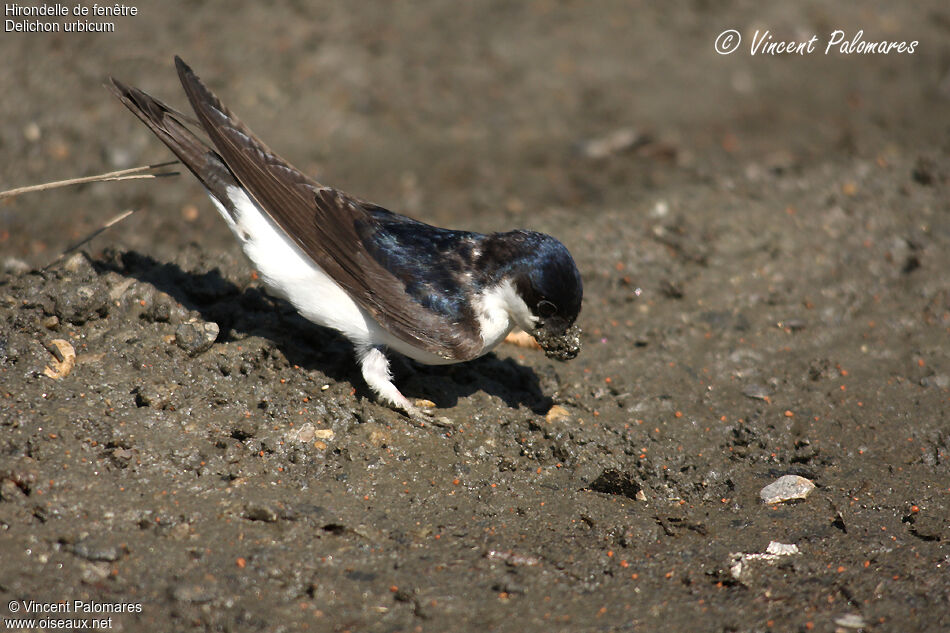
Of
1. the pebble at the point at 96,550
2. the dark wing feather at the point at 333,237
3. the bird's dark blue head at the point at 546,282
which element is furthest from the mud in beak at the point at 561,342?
the pebble at the point at 96,550

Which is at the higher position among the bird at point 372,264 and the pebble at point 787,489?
the bird at point 372,264

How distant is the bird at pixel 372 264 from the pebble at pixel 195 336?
383 millimetres

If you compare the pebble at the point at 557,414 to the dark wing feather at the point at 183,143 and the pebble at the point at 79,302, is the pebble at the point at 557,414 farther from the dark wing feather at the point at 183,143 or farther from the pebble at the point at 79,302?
the pebble at the point at 79,302

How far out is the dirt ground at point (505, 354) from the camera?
3438 millimetres

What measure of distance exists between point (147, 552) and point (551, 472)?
1.85m

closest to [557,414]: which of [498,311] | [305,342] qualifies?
[498,311]

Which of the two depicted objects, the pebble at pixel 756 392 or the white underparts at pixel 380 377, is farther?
the pebble at pixel 756 392

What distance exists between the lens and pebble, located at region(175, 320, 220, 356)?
438 cm

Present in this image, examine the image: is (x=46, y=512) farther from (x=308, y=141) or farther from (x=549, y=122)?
(x=549, y=122)

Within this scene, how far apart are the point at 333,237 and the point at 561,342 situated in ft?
4.06

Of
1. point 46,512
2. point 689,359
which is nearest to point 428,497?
point 46,512

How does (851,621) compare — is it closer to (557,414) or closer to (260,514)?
(557,414)

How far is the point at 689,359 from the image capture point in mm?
5270

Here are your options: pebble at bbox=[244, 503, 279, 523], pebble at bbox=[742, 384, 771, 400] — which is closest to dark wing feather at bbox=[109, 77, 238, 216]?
pebble at bbox=[244, 503, 279, 523]
